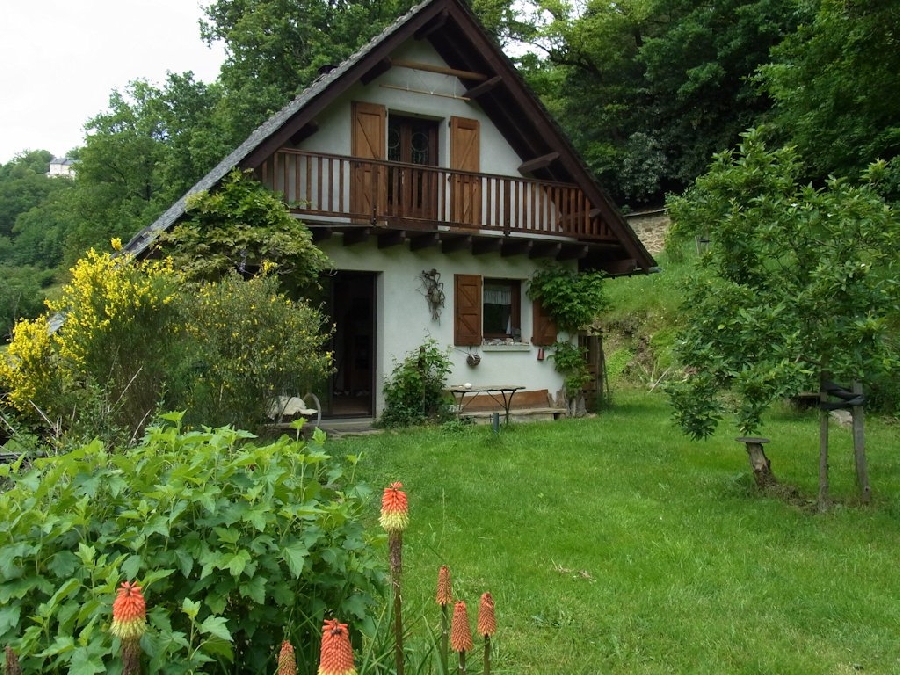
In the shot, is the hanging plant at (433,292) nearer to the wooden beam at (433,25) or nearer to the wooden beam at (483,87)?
the wooden beam at (483,87)

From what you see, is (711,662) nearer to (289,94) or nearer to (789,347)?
(789,347)

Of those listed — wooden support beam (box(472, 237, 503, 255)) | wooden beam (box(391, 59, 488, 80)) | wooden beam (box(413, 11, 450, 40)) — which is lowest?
wooden support beam (box(472, 237, 503, 255))

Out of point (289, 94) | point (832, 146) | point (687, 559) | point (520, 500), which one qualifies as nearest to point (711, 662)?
point (687, 559)

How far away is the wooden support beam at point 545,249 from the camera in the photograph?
11625mm

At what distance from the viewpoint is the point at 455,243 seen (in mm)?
11078

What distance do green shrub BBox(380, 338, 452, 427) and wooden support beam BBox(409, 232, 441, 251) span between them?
4.77 feet

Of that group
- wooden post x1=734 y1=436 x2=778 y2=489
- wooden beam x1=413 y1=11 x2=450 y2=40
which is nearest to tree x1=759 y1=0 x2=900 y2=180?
wooden beam x1=413 y1=11 x2=450 y2=40

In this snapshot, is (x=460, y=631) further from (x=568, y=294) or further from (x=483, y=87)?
(x=483, y=87)

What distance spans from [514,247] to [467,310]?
1.27 m

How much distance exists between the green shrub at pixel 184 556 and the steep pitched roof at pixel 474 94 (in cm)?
806

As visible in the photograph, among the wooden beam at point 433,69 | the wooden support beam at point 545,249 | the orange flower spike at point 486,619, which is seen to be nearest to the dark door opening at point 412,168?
the wooden beam at point 433,69

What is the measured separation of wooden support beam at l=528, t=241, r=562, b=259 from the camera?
11625mm

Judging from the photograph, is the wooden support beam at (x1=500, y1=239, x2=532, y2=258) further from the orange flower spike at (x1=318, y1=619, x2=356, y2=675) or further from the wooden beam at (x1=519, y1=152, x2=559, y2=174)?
the orange flower spike at (x1=318, y1=619, x2=356, y2=675)

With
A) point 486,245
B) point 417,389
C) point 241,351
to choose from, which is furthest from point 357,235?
point 241,351
